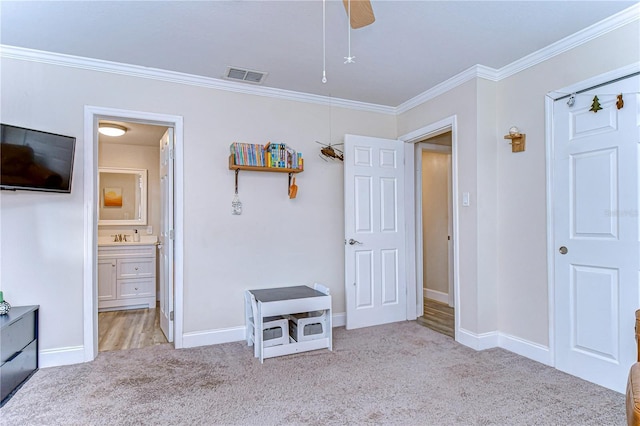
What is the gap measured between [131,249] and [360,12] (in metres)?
4.27

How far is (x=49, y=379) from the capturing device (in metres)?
2.58

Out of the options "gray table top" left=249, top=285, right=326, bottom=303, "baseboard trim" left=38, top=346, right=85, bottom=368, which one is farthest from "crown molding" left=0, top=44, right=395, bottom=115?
"baseboard trim" left=38, top=346, right=85, bottom=368

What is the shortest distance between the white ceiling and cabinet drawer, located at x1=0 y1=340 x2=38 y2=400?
7.23ft

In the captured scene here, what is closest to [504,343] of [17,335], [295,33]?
[295,33]

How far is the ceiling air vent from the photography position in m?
3.18

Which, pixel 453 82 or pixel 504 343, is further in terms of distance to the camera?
pixel 453 82

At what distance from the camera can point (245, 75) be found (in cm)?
326

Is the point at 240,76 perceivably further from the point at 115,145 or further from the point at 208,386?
the point at 115,145

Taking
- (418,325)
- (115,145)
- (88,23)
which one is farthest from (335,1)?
(115,145)

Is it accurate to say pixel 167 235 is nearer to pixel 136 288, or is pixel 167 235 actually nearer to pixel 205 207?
pixel 205 207

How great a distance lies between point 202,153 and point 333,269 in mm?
1757

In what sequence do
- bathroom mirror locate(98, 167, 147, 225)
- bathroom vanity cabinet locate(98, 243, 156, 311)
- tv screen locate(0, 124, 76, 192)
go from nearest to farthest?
tv screen locate(0, 124, 76, 192) < bathroom vanity cabinet locate(98, 243, 156, 311) < bathroom mirror locate(98, 167, 147, 225)

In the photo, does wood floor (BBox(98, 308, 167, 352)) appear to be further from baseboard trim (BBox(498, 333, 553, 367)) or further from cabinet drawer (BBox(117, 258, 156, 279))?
baseboard trim (BBox(498, 333, 553, 367))

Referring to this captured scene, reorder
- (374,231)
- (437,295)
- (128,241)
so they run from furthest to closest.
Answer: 1. (437,295)
2. (128,241)
3. (374,231)
